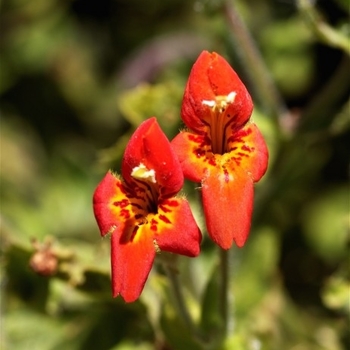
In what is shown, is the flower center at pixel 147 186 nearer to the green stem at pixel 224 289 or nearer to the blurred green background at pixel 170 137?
the green stem at pixel 224 289

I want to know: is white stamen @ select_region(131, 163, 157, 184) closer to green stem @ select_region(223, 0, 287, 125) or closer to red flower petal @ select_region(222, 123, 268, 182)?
red flower petal @ select_region(222, 123, 268, 182)

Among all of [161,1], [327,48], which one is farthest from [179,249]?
[161,1]

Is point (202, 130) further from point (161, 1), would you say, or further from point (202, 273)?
point (161, 1)

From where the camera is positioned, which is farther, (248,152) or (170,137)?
(170,137)

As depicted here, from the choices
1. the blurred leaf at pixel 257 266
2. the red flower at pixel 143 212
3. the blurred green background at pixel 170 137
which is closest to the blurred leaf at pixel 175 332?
the blurred green background at pixel 170 137

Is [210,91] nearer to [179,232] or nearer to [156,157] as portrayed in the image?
[156,157]

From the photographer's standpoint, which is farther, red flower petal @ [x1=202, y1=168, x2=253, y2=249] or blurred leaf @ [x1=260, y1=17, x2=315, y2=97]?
blurred leaf @ [x1=260, y1=17, x2=315, y2=97]

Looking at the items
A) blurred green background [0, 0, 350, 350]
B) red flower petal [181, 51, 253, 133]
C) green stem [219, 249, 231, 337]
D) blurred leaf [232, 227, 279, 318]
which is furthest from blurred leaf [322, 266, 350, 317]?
red flower petal [181, 51, 253, 133]

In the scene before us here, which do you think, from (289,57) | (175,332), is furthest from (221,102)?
(289,57)
